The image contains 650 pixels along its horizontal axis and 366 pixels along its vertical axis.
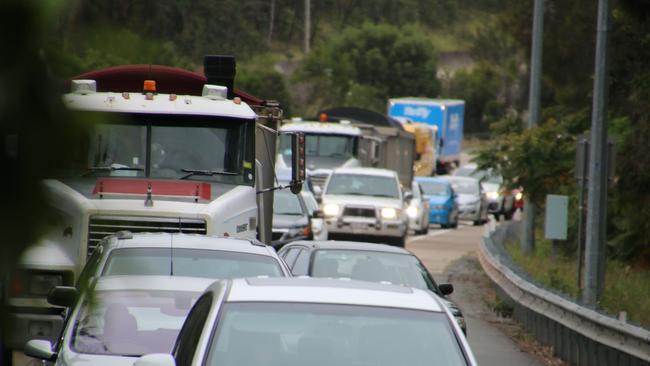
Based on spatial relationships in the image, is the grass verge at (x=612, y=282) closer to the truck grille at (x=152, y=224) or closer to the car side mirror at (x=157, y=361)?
the truck grille at (x=152, y=224)

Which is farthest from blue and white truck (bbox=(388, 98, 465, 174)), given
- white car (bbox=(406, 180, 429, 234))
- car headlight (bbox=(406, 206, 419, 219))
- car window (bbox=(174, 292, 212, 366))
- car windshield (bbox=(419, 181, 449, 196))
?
car window (bbox=(174, 292, 212, 366))

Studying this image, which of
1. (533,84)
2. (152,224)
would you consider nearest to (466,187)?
(533,84)

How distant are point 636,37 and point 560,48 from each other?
14.6 meters

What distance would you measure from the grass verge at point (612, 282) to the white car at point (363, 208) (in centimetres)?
444

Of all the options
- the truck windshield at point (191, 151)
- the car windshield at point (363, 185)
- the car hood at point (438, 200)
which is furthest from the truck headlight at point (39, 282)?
the car hood at point (438, 200)

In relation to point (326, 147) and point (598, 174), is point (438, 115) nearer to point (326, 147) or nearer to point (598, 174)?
point (326, 147)

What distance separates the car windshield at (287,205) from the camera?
24109 millimetres

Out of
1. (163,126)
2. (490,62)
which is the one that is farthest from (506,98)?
(163,126)

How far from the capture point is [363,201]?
108ft

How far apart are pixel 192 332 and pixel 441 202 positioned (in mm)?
40176

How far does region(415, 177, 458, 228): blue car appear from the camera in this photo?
150 feet

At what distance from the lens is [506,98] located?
98.6 meters

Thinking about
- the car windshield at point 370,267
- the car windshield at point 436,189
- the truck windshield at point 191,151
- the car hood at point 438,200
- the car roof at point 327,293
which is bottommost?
the car hood at point 438,200

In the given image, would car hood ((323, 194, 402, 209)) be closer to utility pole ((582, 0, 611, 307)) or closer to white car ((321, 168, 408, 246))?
white car ((321, 168, 408, 246))
